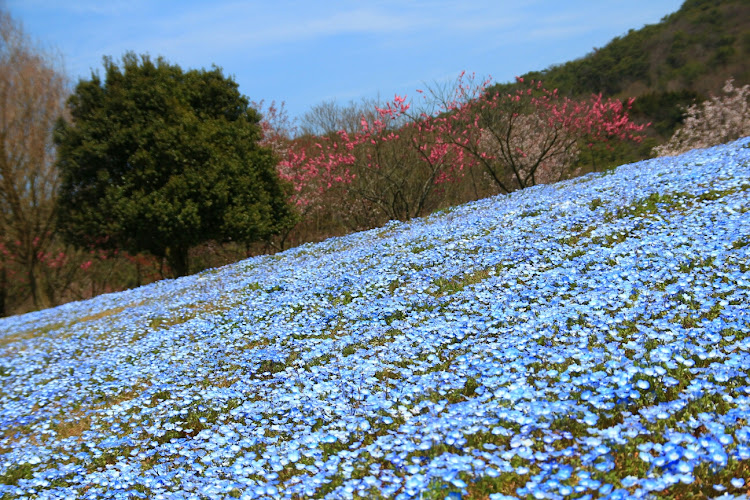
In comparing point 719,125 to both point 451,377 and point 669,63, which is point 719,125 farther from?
point 451,377

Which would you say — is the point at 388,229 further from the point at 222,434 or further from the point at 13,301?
the point at 13,301

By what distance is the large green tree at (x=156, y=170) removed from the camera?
18.4 metres

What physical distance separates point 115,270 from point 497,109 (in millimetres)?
23339

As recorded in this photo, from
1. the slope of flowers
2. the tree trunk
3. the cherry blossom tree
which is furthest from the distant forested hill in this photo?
the tree trunk

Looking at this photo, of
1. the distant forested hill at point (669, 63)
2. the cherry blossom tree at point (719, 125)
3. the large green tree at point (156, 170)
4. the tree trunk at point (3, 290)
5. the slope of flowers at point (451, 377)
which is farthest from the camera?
the distant forested hill at point (669, 63)

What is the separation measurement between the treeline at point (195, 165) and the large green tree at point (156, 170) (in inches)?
2.3

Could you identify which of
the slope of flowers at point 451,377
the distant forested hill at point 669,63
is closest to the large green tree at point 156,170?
the slope of flowers at point 451,377

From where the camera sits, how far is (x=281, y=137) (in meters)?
29.4

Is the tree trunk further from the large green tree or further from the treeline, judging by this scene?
the large green tree

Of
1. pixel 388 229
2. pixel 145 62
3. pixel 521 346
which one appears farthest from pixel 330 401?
pixel 145 62

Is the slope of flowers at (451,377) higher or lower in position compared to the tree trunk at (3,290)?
lower

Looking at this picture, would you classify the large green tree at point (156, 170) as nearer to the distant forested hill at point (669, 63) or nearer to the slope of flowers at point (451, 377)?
the slope of flowers at point (451, 377)

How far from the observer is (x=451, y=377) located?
493 cm

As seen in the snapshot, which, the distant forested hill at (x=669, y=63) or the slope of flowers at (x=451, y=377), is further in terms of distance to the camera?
the distant forested hill at (x=669, y=63)
